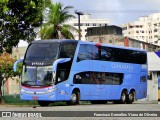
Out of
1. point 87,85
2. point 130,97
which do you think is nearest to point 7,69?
point 130,97

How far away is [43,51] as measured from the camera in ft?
85.7

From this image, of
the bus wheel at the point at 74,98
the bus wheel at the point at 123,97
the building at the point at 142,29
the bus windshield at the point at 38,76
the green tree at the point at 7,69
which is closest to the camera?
the bus windshield at the point at 38,76

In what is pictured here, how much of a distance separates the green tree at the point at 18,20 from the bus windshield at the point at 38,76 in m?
3.43

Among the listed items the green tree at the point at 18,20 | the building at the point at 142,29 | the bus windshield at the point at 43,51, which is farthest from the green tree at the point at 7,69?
the building at the point at 142,29

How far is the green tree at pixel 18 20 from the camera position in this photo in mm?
27391

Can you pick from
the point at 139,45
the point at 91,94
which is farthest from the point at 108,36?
the point at 91,94

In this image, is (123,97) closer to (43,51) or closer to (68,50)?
(68,50)

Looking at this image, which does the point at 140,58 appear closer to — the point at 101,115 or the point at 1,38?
the point at 1,38

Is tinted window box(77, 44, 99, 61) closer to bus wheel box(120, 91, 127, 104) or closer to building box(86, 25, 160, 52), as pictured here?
bus wheel box(120, 91, 127, 104)

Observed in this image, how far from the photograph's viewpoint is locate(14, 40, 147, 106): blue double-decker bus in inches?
1021

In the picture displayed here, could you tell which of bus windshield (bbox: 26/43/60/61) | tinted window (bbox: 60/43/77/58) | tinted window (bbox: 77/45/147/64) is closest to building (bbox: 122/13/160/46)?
tinted window (bbox: 77/45/147/64)

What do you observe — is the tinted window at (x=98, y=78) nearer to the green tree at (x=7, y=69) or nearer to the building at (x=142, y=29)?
the green tree at (x=7, y=69)

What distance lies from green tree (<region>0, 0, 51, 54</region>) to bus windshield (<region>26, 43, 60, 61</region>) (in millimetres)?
2485

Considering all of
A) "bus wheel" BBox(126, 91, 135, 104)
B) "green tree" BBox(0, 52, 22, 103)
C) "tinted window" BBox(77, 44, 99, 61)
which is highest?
"tinted window" BBox(77, 44, 99, 61)
